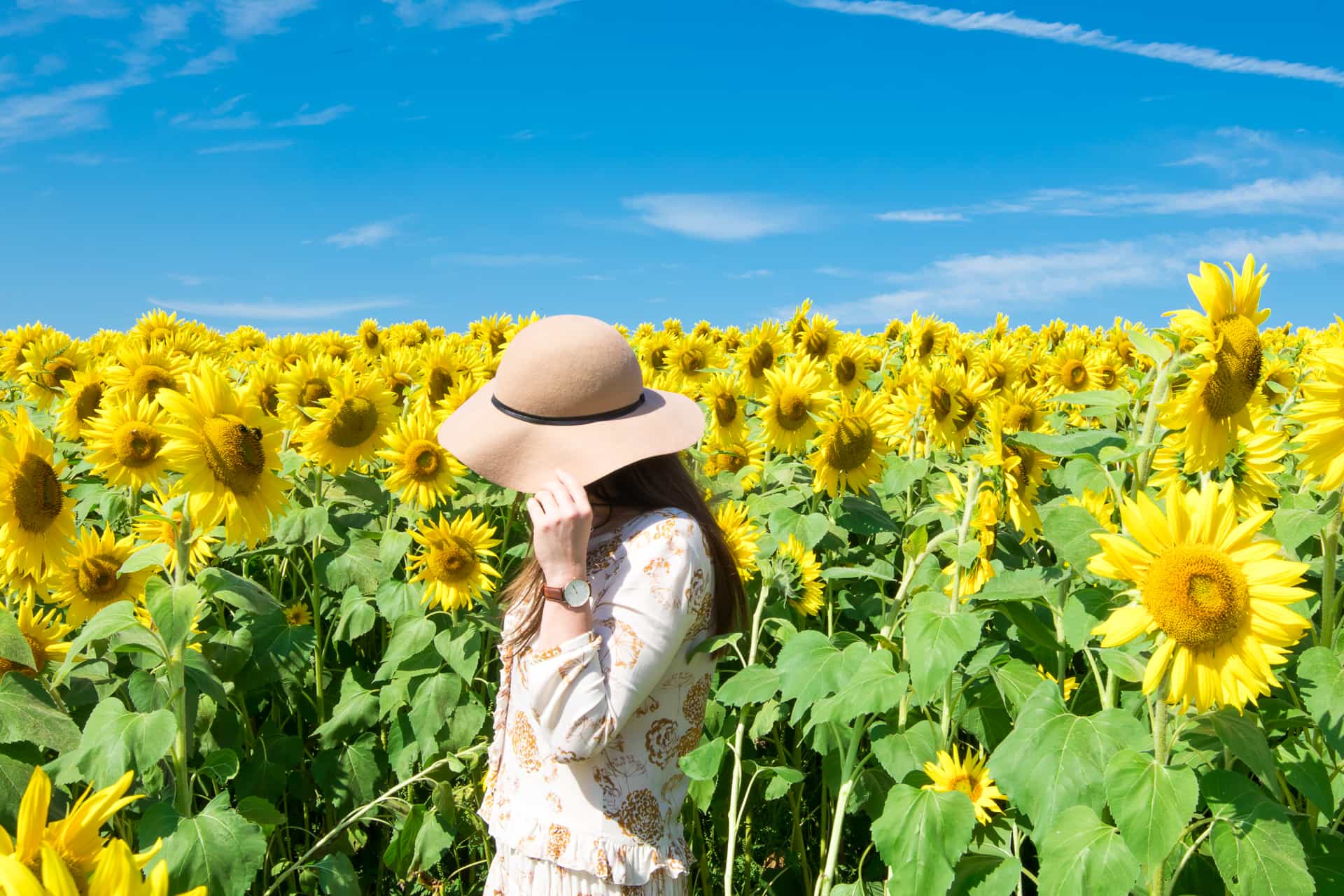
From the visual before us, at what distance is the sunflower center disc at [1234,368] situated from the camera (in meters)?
2.49

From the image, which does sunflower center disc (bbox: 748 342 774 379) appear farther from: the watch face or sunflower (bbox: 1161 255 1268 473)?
the watch face

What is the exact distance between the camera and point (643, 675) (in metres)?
2.20

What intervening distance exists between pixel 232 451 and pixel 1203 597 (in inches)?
102

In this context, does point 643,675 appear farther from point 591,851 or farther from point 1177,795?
point 1177,795

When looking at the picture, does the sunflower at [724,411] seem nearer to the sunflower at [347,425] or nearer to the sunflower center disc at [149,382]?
the sunflower at [347,425]

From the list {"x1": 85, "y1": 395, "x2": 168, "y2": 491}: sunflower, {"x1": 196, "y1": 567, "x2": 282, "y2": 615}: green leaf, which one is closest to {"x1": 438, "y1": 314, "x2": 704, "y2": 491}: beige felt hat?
{"x1": 196, "y1": 567, "x2": 282, "y2": 615}: green leaf

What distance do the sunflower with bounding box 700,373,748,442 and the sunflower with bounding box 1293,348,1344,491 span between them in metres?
3.13

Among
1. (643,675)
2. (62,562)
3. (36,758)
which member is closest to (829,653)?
Result: (643,675)

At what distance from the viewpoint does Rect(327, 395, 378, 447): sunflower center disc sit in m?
4.55

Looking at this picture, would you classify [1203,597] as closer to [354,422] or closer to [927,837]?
[927,837]

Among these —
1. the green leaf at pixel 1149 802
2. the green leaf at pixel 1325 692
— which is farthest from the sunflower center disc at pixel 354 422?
the green leaf at pixel 1325 692

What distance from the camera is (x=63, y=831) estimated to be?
141cm

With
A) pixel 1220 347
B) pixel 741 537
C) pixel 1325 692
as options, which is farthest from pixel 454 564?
pixel 1325 692

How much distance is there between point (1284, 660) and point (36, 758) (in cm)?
314
